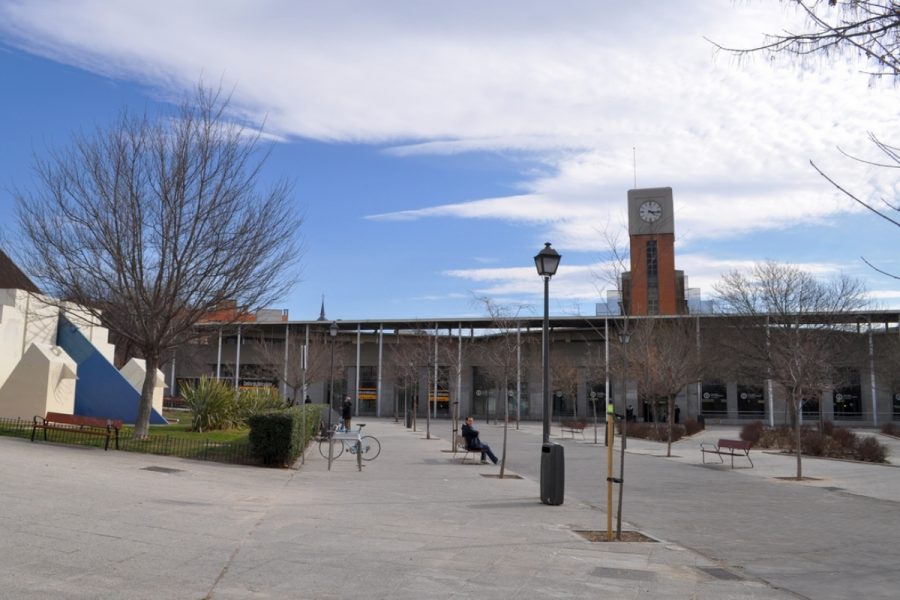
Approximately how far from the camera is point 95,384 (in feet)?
91.9

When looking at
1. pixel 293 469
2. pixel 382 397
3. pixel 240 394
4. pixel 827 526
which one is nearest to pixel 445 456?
pixel 293 469

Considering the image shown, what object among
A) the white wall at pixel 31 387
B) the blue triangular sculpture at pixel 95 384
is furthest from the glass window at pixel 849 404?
the white wall at pixel 31 387

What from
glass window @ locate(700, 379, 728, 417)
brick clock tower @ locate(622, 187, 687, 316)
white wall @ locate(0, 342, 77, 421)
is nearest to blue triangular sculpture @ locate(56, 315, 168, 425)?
white wall @ locate(0, 342, 77, 421)

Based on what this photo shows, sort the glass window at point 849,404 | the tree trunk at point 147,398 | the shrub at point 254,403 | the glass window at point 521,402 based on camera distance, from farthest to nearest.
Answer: the glass window at point 521,402 → the glass window at point 849,404 → the shrub at point 254,403 → the tree trunk at point 147,398

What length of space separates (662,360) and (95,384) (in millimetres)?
22817

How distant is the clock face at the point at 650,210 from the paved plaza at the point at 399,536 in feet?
146

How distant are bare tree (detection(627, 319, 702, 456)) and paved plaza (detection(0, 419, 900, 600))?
1410cm

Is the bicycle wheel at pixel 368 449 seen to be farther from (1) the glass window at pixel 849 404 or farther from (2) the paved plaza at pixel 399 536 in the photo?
(1) the glass window at pixel 849 404

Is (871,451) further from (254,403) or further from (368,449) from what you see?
(254,403)

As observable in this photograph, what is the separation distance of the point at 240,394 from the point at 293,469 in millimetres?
10536

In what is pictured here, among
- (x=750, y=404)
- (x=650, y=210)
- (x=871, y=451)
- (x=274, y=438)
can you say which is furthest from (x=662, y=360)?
(x=750, y=404)

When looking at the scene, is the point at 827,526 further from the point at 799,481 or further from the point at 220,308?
the point at 220,308

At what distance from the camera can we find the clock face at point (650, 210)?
59706mm

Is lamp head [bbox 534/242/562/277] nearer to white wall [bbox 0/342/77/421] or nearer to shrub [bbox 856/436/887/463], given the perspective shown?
shrub [bbox 856/436/887/463]
